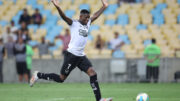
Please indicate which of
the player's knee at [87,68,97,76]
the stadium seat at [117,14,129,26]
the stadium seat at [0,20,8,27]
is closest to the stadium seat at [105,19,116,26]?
the stadium seat at [117,14,129,26]

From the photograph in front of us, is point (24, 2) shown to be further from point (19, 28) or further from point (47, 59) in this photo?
point (47, 59)

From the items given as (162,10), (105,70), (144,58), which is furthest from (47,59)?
(162,10)

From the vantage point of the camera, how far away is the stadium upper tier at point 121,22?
27.2m

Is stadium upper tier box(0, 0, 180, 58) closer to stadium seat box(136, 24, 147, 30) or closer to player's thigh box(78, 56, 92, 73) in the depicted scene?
stadium seat box(136, 24, 147, 30)

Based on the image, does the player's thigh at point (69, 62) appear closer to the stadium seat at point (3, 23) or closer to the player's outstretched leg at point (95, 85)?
the player's outstretched leg at point (95, 85)

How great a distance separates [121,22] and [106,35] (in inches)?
73.4

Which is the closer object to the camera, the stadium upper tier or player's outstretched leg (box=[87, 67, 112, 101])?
player's outstretched leg (box=[87, 67, 112, 101])

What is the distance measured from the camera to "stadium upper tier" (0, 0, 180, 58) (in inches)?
1070

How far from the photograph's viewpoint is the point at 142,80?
2391 centimetres

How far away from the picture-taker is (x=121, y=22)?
29031mm

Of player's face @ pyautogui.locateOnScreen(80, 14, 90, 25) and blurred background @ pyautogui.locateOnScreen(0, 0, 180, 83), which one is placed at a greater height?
player's face @ pyautogui.locateOnScreen(80, 14, 90, 25)

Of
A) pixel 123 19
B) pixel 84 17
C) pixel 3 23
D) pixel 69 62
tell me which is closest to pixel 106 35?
pixel 123 19

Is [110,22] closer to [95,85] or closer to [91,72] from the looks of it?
[91,72]

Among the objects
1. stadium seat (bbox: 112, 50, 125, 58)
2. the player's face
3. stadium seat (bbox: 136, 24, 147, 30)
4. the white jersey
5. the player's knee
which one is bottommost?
stadium seat (bbox: 112, 50, 125, 58)
